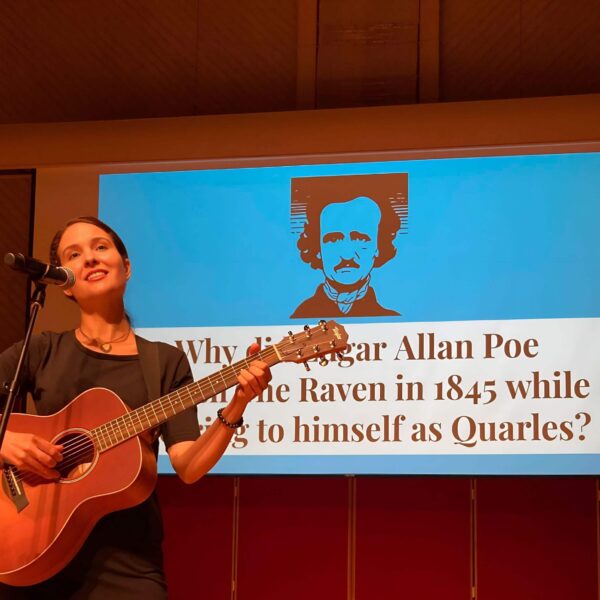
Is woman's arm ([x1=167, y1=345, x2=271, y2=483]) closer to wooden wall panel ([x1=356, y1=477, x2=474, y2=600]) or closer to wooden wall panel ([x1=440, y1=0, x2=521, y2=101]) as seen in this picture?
wooden wall panel ([x1=356, y1=477, x2=474, y2=600])

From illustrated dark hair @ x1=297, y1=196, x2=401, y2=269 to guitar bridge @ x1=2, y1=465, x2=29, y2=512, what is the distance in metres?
1.85

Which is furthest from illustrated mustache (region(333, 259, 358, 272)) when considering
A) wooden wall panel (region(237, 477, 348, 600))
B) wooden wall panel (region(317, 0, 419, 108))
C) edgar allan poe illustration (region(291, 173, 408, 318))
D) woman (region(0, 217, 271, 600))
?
woman (region(0, 217, 271, 600))

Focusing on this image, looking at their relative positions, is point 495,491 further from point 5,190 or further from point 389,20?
point 5,190

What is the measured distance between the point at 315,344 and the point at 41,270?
69 cm

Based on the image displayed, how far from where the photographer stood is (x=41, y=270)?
7.51 ft

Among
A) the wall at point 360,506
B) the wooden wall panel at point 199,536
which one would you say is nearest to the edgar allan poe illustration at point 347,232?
the wall at point 360,506

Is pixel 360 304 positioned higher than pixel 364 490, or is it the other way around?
pixel 360 304

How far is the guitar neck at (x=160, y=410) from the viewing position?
7.50ft

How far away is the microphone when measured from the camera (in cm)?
221

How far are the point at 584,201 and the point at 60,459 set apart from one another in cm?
232

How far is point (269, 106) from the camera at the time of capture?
4359 millimetres

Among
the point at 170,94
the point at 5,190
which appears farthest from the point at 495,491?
the point at 5,190

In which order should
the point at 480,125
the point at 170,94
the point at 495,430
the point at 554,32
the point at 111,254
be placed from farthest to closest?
the point at 170,94 → the point at 554,32 → the point at 480,125 → the point at 495,430 → the point at 111,254

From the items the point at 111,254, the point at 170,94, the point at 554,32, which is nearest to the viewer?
the point at 111,254
